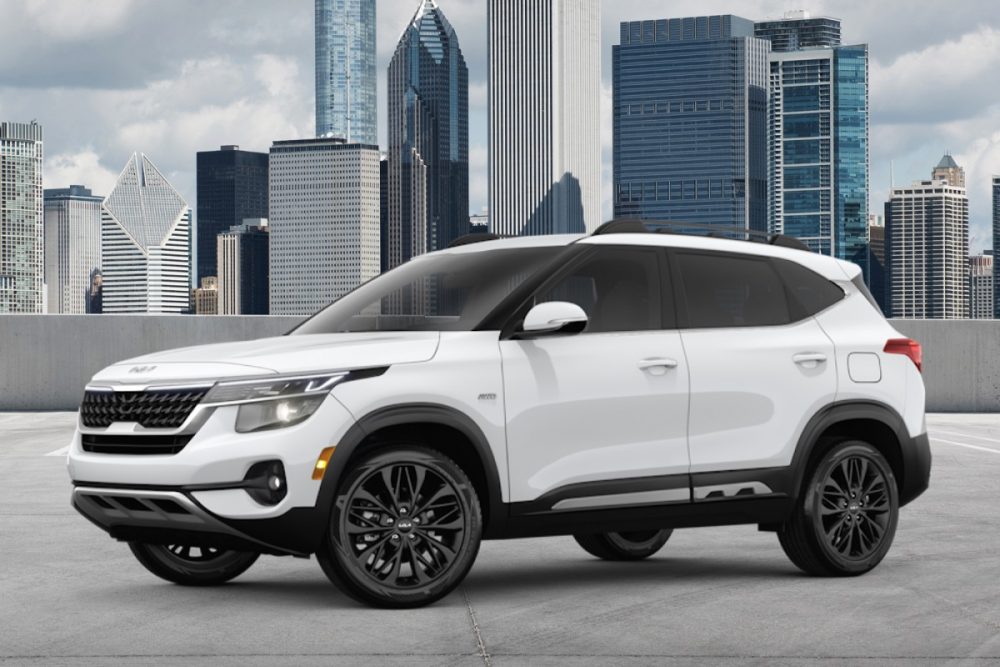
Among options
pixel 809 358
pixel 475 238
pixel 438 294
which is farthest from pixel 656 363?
pixel 475 238

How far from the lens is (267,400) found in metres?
6.85

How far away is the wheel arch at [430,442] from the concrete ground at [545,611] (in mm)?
496

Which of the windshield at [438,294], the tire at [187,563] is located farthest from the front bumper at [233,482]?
the tire at [187,563]

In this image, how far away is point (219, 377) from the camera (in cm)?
689

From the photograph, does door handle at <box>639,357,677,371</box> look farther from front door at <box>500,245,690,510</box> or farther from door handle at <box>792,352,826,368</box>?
door handle at <box>792,352,826,368</box>

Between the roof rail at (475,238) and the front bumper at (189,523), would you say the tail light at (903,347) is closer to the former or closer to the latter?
the roof rail at (475,238)

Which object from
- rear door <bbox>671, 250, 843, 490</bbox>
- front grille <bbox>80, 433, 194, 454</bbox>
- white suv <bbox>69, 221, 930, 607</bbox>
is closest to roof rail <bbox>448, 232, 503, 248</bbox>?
white suv <bbox>69, 221, 930, 607</bbox>

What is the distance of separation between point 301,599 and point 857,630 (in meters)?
2.55

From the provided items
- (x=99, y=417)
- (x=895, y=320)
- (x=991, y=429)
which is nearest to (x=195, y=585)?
(x=99, y=417)

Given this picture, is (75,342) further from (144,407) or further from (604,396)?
(604,396)

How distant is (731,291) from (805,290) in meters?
0.50

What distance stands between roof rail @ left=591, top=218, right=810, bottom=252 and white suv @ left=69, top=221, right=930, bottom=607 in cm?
3

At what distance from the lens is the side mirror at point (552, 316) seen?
723cm

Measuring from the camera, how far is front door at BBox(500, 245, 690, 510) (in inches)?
291
